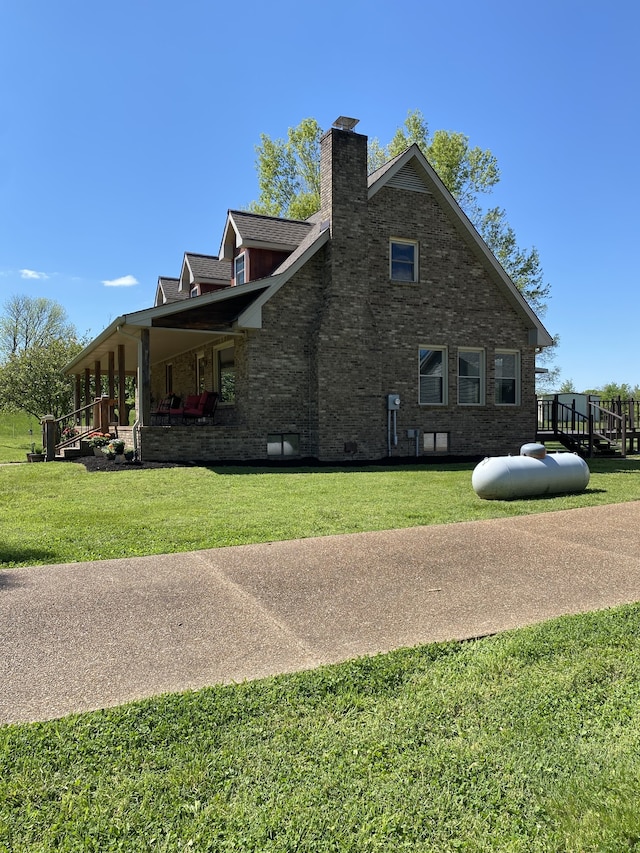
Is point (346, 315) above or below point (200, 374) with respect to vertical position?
above

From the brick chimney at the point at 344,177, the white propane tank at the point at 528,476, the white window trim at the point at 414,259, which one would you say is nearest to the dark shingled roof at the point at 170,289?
the brick chimney at the point at 344,177

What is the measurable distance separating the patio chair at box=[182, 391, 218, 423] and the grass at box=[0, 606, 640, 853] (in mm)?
14223

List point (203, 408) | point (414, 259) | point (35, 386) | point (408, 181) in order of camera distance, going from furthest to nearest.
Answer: point (35, 386)
point (414, 259)
point (408, 181)
point (203, 408)

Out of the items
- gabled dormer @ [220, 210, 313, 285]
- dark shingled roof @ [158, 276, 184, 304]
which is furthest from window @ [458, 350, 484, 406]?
dark shingled roof @ [158, 276, 184, 304]

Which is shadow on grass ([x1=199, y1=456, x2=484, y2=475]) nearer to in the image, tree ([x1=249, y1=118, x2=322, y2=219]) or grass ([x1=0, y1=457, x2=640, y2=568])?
grass ([x1=0, y1=457, x2=640, y2=568])

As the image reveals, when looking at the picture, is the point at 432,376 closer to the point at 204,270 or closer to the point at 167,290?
the point at 204,270

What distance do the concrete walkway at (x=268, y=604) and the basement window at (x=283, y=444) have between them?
31.1 ft

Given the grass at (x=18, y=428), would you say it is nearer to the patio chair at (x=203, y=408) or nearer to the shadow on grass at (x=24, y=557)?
the patio chair at (x=203, y=408)

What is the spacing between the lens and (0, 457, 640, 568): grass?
22.9ft

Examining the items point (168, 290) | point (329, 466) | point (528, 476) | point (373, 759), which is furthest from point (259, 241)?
point (373, 759)

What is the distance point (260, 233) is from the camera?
18.9m

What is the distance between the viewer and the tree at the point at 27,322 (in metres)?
52.2

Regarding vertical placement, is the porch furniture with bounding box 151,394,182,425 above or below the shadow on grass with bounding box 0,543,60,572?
above

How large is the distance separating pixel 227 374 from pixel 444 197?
8189 millimetres
